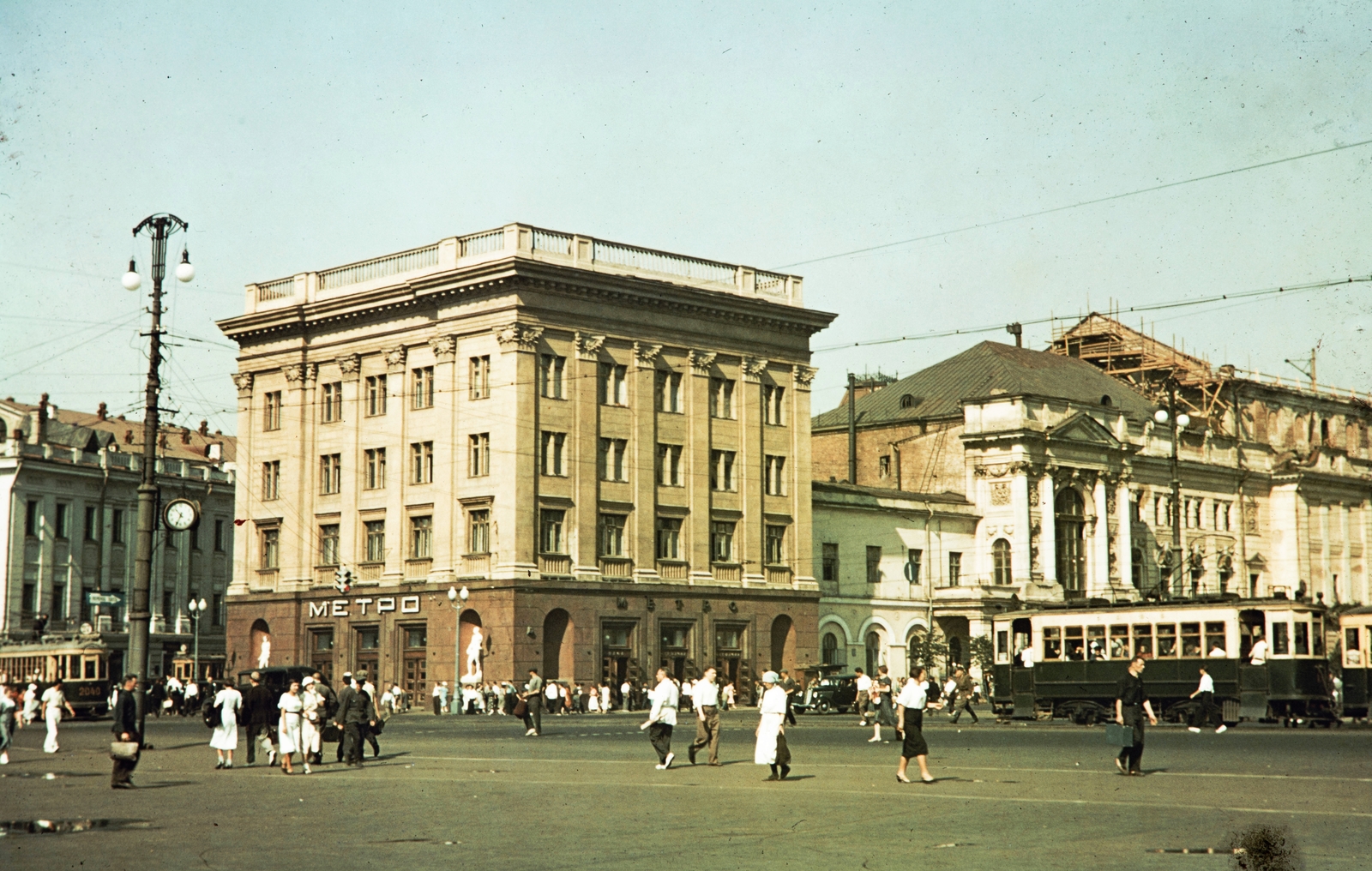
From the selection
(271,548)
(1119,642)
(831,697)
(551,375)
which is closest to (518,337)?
(551,375)

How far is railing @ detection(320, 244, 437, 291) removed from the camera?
70438 mm

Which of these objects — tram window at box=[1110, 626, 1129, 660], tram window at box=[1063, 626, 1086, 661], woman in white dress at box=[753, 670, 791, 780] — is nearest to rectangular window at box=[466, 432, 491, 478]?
tram window at box=[1063, 626, 1086, 661]

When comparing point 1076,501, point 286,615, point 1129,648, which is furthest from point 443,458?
point 1076,501

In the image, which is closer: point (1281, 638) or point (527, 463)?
point (1281, 638)

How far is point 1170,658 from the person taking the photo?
4941 cm

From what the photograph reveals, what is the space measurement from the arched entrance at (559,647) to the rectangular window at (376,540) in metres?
8.73

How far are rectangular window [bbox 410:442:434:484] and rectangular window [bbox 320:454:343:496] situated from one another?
4.64 metres

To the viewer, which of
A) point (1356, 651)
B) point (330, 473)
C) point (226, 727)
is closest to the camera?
point (226, 727)

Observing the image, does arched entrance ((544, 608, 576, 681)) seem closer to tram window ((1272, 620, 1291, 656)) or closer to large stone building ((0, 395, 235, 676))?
large stone building ((0, 395, 235, 676))

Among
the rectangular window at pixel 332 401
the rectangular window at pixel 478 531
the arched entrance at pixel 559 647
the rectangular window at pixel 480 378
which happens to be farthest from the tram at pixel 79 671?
the rectangular window at pixel 480 378

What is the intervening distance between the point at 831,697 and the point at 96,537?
44917mm

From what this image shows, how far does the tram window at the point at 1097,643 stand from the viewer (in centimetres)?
5138

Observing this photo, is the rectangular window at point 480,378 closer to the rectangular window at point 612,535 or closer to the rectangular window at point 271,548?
the rectangular window at point 612,535

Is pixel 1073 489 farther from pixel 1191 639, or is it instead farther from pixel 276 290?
pixel 276 290
